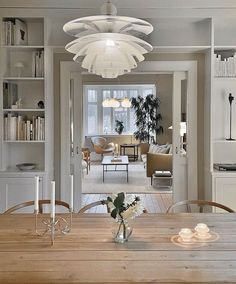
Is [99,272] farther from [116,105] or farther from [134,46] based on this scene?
[116,105]

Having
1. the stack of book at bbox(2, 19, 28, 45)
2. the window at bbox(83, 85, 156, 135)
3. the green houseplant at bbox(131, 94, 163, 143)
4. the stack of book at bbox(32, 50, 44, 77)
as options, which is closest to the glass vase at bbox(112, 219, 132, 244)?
the stack of book at bbox(32, 50, 44, 77)

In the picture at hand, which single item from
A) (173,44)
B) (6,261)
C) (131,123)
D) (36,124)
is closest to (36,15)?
(36,124)

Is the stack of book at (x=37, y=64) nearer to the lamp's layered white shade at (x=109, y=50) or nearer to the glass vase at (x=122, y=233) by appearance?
the lamp's layered white shade at (x=109, y=50)

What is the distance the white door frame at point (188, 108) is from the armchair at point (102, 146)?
698cm

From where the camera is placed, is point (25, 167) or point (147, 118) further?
point (147, 118)

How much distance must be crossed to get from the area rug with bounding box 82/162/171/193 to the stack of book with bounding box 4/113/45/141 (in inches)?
128

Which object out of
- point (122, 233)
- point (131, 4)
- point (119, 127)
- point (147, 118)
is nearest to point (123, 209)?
point (122, 233)

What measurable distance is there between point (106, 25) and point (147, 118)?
9.84 meters

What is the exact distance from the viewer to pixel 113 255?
1.96m

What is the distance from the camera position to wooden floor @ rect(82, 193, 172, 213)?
6.18 m

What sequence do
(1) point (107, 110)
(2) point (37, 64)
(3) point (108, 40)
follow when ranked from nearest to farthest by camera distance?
(3) point (108, 40) < (2) point (37, 64) < (1) point (107, 110)

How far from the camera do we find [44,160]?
4.87 m

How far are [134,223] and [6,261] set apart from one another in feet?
3.20

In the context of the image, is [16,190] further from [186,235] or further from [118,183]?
[118,183]
